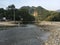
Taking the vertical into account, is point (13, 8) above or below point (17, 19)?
above

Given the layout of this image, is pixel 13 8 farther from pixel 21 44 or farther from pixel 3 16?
pixel 21 44

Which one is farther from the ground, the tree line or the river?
the tree line

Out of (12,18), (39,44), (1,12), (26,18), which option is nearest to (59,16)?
(26,18)

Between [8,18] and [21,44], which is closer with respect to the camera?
[21,44]

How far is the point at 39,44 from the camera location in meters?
16.2

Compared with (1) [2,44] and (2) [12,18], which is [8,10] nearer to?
(2) [12,18]

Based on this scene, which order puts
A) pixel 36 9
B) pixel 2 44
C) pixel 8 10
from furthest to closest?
pixel 36 9 → pixel 8 10 → pixel 2 44

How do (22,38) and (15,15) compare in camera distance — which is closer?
(22,38)

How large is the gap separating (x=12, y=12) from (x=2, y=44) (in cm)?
7751

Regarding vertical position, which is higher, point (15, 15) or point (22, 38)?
point (15, 15)

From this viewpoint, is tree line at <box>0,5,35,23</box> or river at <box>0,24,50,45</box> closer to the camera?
→ river at <box>0,24,50,45</box>

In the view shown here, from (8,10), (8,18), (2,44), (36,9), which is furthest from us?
(36,9)

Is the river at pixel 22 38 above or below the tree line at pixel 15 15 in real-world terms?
below

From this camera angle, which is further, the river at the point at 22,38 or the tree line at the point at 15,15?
the tree line at the point at 15,15
